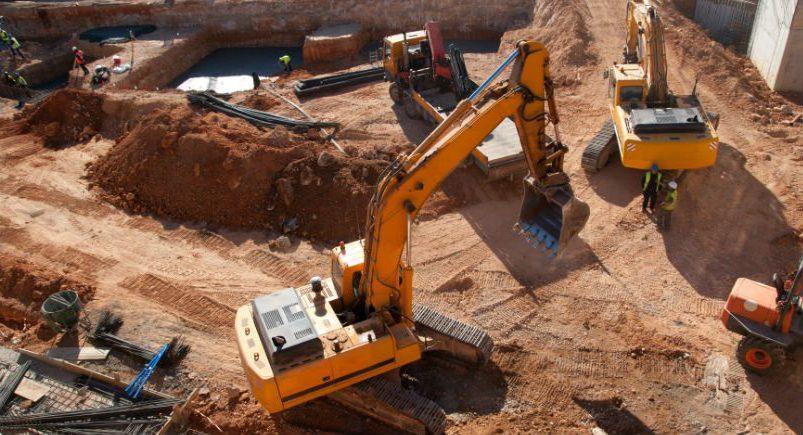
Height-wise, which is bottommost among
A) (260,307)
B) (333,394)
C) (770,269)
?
(770,269)

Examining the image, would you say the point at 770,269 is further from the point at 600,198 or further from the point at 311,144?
the point at 311,144

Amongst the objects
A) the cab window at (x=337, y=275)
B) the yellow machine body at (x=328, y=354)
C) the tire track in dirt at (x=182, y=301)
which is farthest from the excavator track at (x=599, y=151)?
the tire track in dirt at (x=182, y=301)

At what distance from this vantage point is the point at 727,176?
1446 centimetres

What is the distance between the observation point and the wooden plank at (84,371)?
385 inches

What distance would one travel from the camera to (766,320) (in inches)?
377

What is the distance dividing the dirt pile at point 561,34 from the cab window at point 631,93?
460cm

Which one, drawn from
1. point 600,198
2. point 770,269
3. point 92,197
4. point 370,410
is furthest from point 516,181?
point 92,197

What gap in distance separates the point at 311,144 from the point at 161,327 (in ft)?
20.1

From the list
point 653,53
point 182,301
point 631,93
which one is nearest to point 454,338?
point 182,301

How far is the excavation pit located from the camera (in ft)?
75.9

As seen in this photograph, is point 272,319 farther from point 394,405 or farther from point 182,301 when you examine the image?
point 182,301

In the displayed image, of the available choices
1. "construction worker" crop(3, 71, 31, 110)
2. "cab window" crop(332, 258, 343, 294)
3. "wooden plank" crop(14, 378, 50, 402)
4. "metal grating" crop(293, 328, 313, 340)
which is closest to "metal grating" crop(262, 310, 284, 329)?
"metal grating" crop(293, 328, 313, 340)

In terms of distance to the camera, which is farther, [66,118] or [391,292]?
[66,118]

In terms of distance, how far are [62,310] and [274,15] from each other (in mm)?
18583
